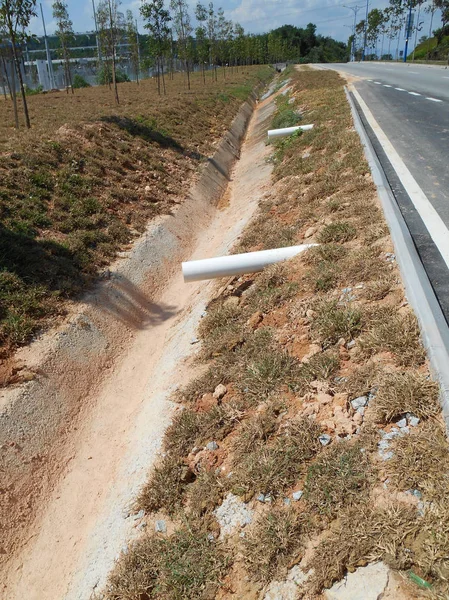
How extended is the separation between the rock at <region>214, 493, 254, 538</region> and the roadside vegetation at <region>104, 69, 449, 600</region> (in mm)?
18

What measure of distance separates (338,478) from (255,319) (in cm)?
247

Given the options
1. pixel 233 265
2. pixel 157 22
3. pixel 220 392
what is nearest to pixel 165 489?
pixel 220 392

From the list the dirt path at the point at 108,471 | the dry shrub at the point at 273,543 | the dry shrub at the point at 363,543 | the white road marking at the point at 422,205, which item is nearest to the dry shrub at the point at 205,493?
the dry shrub at the point at 273,543

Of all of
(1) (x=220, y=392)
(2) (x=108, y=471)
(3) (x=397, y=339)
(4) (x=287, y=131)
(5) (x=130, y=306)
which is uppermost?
(4) (x=287, y=131)

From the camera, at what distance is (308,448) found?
3240mm

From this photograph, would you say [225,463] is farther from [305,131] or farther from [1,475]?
[305,131]

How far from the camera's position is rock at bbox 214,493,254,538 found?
3.11 metres

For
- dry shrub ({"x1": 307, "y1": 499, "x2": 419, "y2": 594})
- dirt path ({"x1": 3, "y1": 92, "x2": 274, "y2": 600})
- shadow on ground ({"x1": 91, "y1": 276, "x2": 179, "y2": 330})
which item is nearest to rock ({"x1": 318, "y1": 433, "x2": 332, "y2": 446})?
dry shrub ({"x1": 307, "y1": 499, "x2": 419, "y2": 594})

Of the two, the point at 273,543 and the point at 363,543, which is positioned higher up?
the point at 363,543

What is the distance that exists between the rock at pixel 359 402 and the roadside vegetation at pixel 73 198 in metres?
4.47

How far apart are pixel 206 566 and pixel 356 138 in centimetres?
955

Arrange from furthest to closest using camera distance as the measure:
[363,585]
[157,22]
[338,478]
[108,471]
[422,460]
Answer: [157,22] → [108,471] → [338,478] → [422,460] → [363,585]

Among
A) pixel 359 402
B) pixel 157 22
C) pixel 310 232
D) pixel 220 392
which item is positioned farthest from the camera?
pixel 157 22

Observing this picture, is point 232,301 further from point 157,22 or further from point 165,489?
point 157,22
